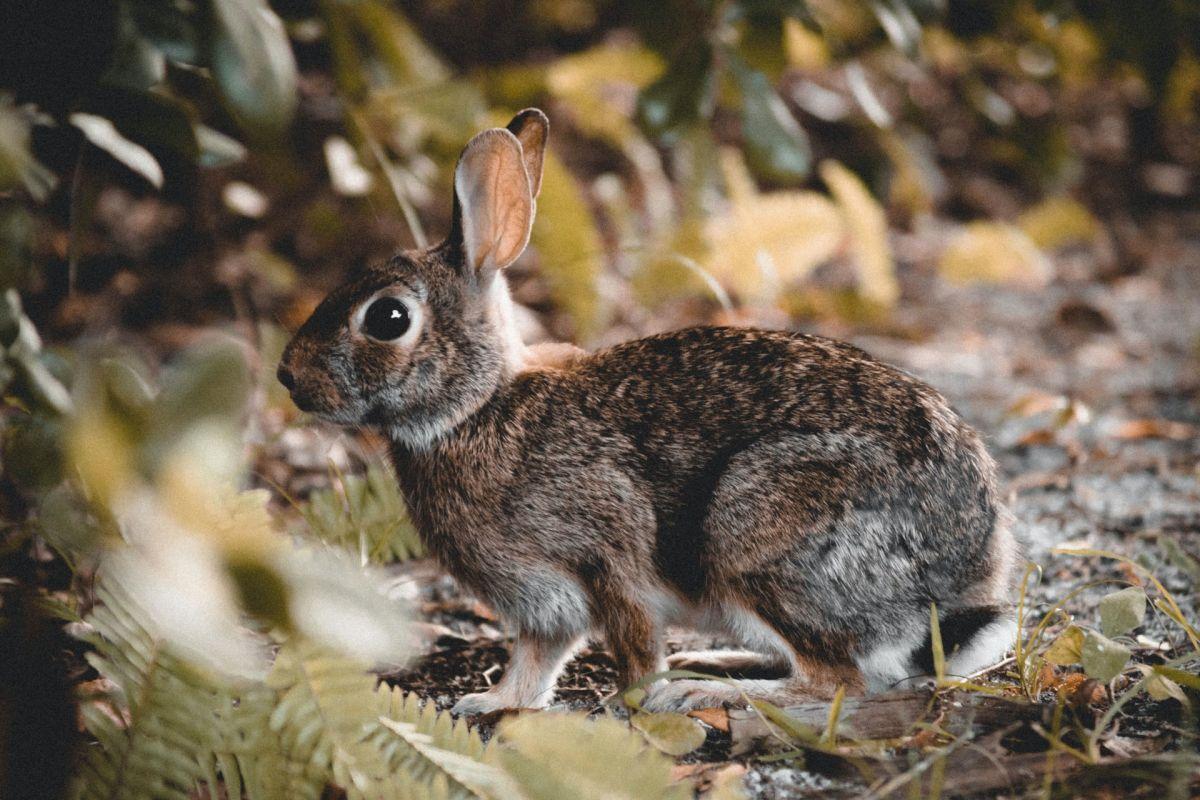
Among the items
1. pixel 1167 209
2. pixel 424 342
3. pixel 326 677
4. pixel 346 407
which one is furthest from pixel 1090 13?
pixel 1167 209

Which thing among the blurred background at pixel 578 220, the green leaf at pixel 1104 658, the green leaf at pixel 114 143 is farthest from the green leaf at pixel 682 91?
the green leaf at pixel 1104 658

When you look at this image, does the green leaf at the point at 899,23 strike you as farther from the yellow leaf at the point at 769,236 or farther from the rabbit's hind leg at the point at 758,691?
the yellow leaf at the point at 769,236

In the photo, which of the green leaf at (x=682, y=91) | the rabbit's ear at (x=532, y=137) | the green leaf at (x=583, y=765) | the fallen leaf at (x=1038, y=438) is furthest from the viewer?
the fallen leaf at (x=1038, y=438)

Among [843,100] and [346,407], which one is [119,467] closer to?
[346,407]

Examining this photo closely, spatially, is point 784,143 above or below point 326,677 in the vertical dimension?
above

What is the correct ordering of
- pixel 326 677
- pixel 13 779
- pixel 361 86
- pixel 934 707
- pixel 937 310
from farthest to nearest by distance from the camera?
pixel 937 310, pixel 361 86, pixel 934 707, pixel 326 677, pixel 13 779

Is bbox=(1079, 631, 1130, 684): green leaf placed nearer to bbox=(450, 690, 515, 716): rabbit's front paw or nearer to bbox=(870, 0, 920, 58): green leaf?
bbox=(450, 690, 515, 716): rabbit's front paw

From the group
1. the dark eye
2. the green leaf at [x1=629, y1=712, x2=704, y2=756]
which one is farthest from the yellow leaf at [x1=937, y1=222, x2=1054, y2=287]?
the green leaf at [x1=629, y1=712, x2=704, y2=756]
